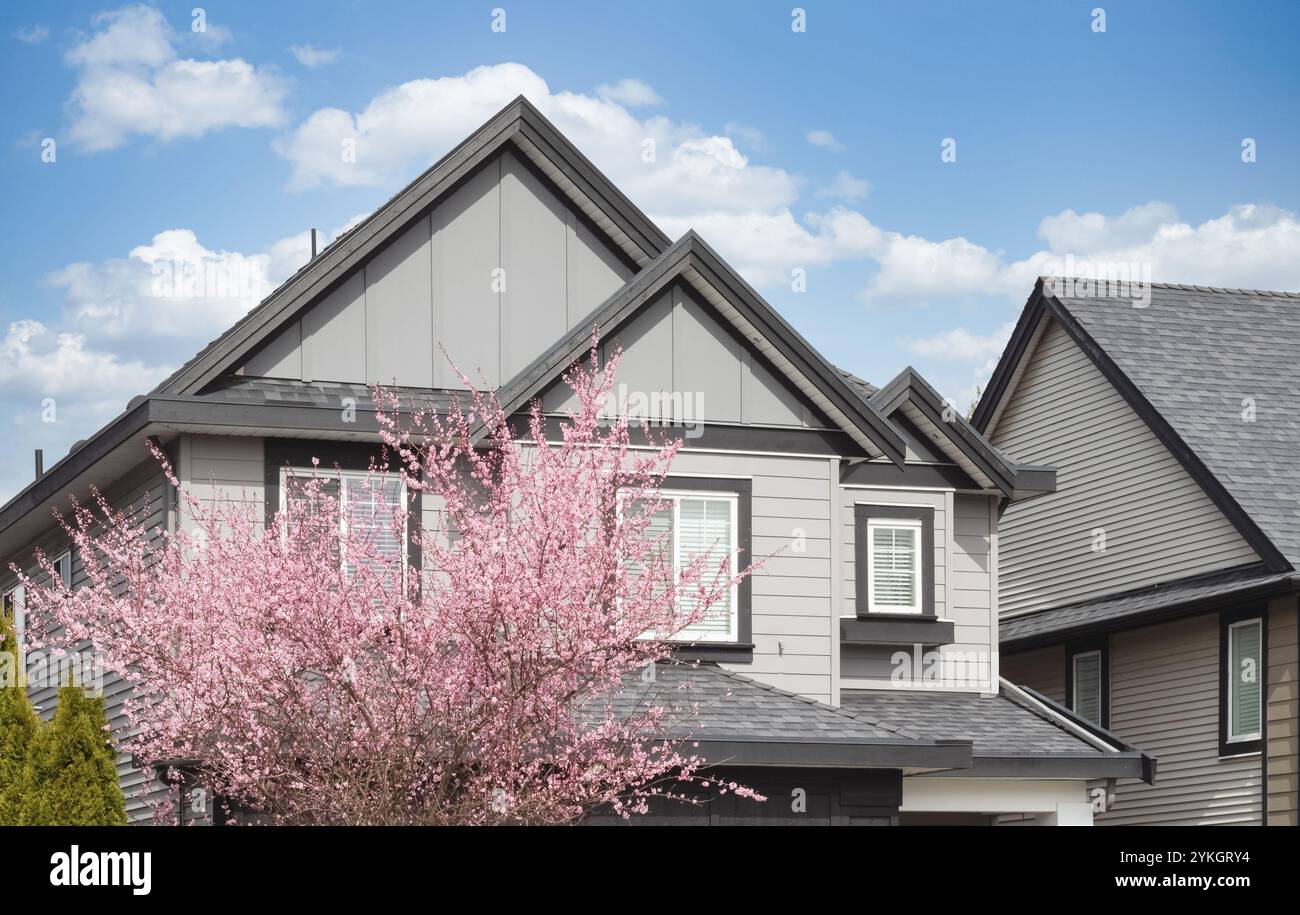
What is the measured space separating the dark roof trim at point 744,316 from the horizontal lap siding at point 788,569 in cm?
80

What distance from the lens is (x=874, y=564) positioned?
2111cm

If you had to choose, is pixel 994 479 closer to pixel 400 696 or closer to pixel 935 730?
pixel 935 730

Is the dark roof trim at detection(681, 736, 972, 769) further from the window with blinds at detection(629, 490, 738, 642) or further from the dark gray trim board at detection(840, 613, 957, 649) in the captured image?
the dark gray trim board at detection(840, 613, 957, 649)

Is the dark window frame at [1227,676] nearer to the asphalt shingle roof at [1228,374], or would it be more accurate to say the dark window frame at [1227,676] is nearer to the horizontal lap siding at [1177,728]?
the horizontal lap siding at [1177,728]

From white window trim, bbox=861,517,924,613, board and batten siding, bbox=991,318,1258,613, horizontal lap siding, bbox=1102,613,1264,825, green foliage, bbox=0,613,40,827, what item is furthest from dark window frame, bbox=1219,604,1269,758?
green foliage, bbox=0,613,40,827

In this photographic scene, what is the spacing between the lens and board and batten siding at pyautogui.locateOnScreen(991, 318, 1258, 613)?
80.3ft

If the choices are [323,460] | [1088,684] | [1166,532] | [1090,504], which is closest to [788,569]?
[323,460]

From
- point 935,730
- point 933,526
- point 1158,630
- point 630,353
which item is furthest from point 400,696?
point 1158,630

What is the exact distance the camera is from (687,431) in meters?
18.5

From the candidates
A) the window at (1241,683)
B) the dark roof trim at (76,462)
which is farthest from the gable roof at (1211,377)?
the dark roof trim at (76,462)

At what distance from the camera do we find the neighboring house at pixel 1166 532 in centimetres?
2244

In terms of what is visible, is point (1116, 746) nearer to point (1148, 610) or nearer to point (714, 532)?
point (1148, 610)

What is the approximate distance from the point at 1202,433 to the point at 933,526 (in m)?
5.54
